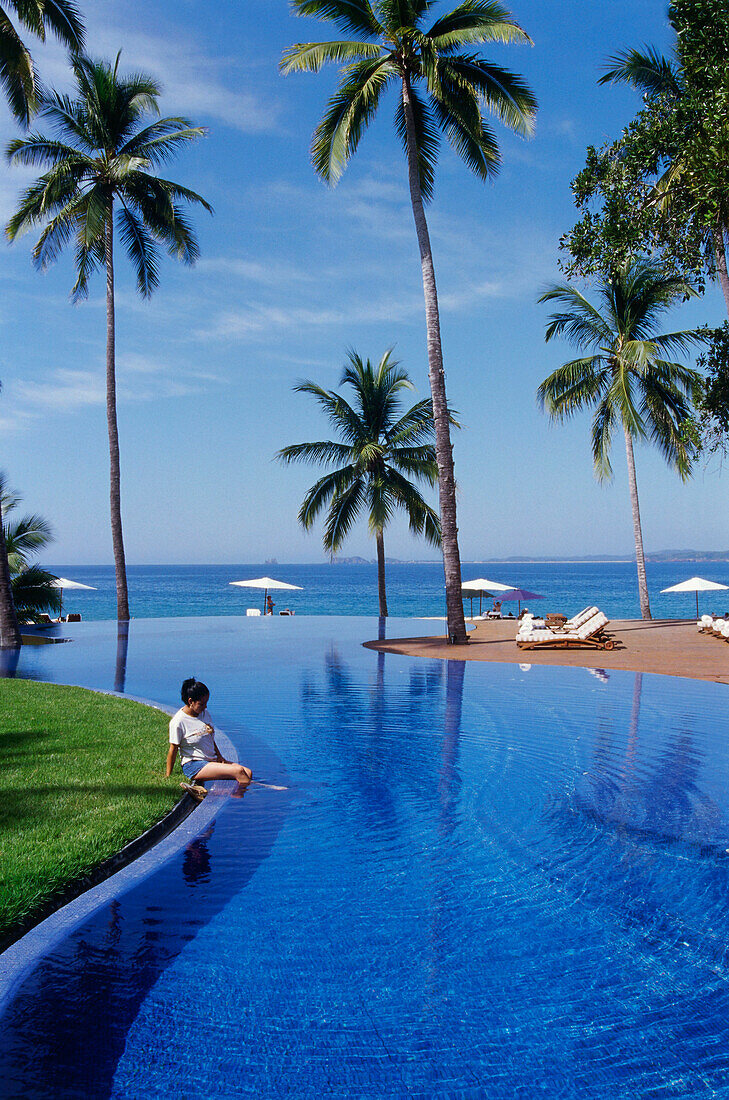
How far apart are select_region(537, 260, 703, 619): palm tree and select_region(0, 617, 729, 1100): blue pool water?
61.7 feet

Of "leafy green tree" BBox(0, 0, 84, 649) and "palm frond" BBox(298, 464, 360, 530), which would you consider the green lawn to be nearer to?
"leafy green tree" BBox(0, 0, 84, 649)

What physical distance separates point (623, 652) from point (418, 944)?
14163mm

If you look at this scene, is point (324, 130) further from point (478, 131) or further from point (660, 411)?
point (660, 411)

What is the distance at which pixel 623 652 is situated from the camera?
55.7 feet

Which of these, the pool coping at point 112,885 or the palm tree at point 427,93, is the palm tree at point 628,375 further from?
the pool coping at point 112,885

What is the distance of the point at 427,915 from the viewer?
14.0ft

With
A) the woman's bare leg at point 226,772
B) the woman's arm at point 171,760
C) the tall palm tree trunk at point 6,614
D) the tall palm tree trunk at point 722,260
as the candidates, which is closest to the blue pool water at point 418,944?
the woman's bare leg at point 226,772

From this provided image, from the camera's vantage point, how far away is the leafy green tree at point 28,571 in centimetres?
2409

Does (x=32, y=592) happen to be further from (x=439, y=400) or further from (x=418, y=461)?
(x=439, y=400)

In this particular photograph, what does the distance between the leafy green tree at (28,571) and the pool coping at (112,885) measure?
19.6 m

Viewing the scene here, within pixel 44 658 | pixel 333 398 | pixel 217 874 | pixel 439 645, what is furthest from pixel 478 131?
pixel 217 874

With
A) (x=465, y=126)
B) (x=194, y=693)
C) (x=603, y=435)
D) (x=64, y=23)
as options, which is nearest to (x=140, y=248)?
(x=64, y=23)

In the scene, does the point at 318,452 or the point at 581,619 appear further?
the point at 318,452

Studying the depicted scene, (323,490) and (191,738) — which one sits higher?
(323,490)
